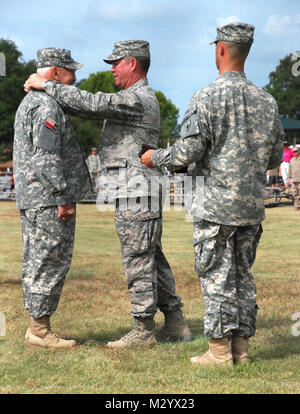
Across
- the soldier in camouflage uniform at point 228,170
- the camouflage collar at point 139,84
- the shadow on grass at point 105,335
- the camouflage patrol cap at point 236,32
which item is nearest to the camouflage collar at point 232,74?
the soldier in camouflage uniform at point 228,170

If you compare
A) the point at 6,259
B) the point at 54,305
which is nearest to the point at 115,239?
the point at 6,259

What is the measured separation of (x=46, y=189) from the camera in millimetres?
4691

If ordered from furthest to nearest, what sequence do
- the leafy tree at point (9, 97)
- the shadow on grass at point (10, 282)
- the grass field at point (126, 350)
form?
1. the leafy tree at point (9, 97)
2. the shadow on grass at point (10, 282)
3. the grass field at point (126, 350)

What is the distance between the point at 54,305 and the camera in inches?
191

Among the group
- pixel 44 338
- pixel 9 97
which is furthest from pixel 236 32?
pixel 9 97

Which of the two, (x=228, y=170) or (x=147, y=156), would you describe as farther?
(x=147, y=156)

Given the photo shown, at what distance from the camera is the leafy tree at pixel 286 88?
2472 inches

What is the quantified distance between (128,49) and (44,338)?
2391 mm

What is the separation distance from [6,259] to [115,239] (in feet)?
10.3

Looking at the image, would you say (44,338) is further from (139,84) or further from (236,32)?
(236,32)

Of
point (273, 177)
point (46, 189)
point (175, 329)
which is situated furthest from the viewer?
point (273, 177)

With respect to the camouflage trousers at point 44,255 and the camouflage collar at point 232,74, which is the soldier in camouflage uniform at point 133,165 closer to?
the camouflage trousers at point 44,255

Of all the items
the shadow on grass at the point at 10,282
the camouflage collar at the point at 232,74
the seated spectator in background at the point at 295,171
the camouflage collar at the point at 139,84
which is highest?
the camouflage collar at the point at 139,84

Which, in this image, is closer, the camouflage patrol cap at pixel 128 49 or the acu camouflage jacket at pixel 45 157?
the acu camouflage jacket at pixel 45 157
